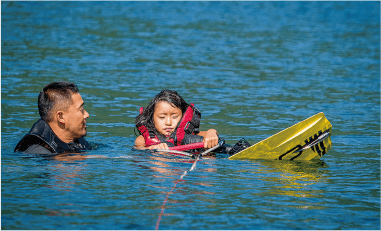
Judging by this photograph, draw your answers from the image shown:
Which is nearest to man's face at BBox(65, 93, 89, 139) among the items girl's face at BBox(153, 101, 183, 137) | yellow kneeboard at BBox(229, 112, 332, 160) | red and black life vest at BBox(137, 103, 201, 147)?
red and black life vest at BBox(137, 103, 201, 147)

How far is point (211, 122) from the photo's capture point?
10891mm

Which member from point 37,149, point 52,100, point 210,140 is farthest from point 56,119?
point 210,140

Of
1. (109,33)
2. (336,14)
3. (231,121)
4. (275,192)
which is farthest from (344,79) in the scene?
(336,14)

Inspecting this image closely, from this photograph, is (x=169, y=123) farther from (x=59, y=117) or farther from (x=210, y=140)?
(x=59, y=117)

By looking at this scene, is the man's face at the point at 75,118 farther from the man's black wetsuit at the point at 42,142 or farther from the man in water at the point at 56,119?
the man's black wetsuit at the point at 42,142

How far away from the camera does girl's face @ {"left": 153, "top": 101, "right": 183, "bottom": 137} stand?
814 cm

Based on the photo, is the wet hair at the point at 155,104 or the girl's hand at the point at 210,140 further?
the wet hair at the point at 155,104

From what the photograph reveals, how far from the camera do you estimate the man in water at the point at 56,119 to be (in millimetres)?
7160

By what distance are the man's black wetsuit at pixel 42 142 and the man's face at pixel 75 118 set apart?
0.22 m

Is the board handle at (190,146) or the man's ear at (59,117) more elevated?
the man's ear at (59,117)

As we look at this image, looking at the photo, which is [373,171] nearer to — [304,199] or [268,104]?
[304,199]

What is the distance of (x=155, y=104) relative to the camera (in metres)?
8.27

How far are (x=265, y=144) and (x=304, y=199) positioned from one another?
69.6 inches

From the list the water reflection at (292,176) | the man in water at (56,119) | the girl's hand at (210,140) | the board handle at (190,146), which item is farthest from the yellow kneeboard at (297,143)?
the man in water at (56,119)
